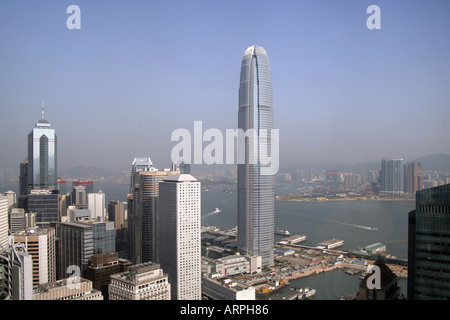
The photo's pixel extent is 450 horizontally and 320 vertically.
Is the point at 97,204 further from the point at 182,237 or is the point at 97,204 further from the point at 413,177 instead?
the point at 413,177

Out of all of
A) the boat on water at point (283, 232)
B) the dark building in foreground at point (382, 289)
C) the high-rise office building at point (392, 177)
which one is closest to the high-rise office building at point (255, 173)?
the boat on water at point (283, 232)

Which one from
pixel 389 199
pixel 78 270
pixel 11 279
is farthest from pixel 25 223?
pixel 389 199

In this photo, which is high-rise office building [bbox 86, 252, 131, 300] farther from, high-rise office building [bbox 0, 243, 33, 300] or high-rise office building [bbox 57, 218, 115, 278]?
high-rise office building [bbox 0, 243, 33, 300]

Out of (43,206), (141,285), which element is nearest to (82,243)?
(141,285)

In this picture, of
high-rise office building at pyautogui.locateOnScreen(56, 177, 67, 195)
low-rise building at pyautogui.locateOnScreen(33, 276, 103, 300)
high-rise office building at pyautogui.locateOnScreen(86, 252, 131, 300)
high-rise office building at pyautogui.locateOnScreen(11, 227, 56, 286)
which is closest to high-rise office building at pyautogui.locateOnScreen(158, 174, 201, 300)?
high-rise office building at pyautogui.locateOnScreen(86, 252, 131, 300)

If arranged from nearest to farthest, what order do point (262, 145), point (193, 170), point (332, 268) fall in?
1. point (193, 170)
2. point (332, 268)
3. point (262, 145)
